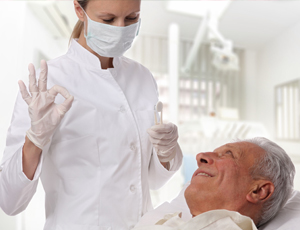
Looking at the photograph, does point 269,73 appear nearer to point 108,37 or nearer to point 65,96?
point 108,37

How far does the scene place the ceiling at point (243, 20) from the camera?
4.41m

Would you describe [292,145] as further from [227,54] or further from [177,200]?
[177,200]

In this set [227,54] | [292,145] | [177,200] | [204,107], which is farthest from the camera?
[204,107]

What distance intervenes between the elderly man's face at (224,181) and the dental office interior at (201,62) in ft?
2.14

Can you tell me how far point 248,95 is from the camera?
241 inches

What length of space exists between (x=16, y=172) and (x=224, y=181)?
74cm

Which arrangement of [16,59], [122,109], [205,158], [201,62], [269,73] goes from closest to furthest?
[122,109], [205,158], [16,59], [269,73], [201,62]

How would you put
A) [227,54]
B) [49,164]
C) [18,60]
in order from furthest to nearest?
1. [227,54]
2. [18,60]
3. [49,164]

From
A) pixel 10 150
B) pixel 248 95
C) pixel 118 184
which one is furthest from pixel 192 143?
pixel 248 95

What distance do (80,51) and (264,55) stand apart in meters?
5.48

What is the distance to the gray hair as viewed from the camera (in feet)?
3.80

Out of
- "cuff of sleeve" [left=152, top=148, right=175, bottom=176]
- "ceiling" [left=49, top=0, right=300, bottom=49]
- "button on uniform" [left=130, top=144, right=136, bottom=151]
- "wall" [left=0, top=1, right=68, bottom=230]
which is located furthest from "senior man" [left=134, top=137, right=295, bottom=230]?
"ceiling" [left=49, top=0, right=300, bottom=49]

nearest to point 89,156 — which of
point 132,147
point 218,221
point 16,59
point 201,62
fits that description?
point 132,147

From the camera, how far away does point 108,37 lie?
103 centimetres
